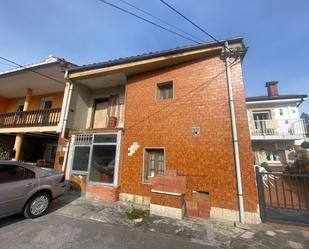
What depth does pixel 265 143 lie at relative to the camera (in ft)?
49.9

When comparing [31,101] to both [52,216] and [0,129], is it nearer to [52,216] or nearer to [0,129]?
[0,129]

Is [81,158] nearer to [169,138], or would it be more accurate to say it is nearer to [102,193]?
[102,193]

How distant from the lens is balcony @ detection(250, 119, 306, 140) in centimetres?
1366

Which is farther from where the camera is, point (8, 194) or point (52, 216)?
point (52, 216)

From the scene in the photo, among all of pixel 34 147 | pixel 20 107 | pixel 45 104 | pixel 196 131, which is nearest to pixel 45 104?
pixel 45 104

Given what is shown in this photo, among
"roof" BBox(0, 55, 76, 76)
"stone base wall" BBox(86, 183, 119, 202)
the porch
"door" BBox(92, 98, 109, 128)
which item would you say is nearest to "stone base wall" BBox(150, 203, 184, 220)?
"stone base wall" BBox(86, 183, 119, 202)

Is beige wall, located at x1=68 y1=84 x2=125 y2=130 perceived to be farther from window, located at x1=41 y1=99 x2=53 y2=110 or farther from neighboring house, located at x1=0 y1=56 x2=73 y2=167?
window, located at x1=41 y1=99 x2=53 y2=110

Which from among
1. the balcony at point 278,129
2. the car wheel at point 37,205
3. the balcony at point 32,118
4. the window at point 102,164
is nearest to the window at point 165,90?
the window at point 102,164

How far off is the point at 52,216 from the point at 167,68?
22.3 ft

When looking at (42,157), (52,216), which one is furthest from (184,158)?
(42,157)

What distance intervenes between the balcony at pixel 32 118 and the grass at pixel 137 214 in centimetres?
627

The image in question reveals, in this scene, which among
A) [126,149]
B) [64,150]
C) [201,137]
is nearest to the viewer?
[201,137]

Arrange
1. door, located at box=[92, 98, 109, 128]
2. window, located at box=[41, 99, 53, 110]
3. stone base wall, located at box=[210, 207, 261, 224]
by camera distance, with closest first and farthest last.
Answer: stone base wall, located at box=[210, 207, 261, 224]
door, located at box=[92, 98, 109, 128]
window, located at box=[41, 99, 53, 110]

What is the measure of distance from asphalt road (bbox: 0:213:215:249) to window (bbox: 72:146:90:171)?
315 centimetres
